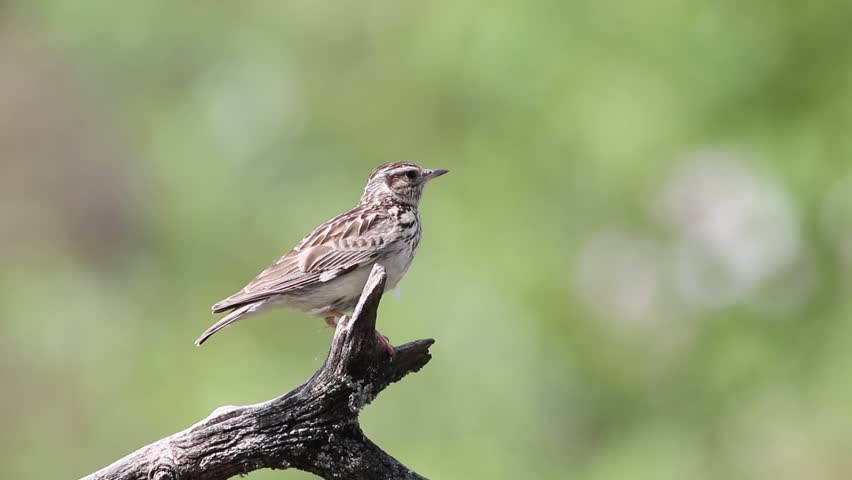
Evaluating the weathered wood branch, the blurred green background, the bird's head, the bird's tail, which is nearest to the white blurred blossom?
the blurred green background

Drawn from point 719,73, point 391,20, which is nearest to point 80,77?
point 391,20

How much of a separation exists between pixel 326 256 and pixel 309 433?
161 cm

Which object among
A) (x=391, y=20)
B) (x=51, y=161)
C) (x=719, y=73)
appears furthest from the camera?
(x=51, y=161)

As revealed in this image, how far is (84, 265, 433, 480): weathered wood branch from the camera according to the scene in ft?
18.3

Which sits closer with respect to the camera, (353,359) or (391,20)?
(353,359)

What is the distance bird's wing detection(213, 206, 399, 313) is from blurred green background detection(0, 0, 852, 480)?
486cm

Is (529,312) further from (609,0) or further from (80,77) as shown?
(80,77)

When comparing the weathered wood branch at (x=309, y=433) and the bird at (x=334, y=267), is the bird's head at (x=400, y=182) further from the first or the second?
the weathered wood branch at (x=309, y=433)

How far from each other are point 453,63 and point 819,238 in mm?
4984

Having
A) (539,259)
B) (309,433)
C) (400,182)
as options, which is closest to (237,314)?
(309,433)

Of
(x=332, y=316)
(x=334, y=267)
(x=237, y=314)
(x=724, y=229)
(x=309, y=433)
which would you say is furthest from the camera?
(x=724, y=229)

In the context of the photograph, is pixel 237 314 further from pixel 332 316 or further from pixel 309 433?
pixel 309 433

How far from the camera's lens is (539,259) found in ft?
44.2

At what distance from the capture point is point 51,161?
58.0 feet
